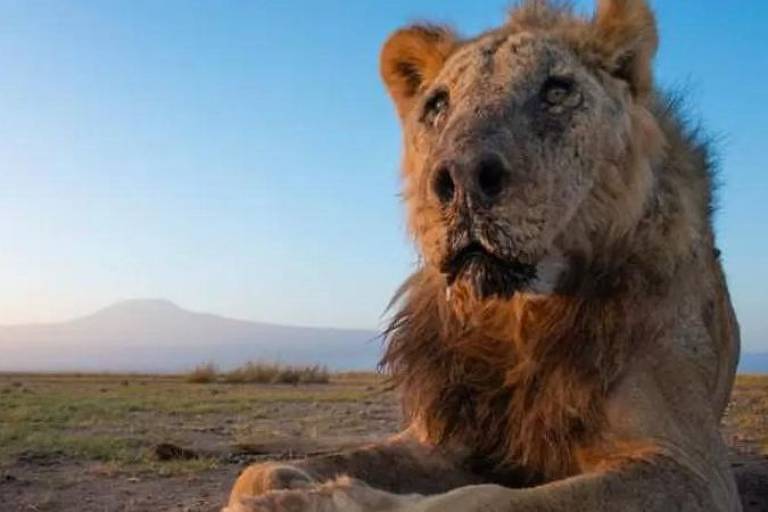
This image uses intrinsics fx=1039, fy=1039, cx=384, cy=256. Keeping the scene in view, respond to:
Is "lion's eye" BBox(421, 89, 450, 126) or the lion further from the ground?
"lion's eye" BBox(421, 89, 450, 126)

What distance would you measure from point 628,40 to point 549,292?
109 cm

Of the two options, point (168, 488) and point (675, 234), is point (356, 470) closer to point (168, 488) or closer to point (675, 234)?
point (675, 234)

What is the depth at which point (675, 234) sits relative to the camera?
12.7 ft

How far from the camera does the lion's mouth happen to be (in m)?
3.11

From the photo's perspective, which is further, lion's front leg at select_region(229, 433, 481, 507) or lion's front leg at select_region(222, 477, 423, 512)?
lion's front leg at select_region(229, 433, 481, 507)

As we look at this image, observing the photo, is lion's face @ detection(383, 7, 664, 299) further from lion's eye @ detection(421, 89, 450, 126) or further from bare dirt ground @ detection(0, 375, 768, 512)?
bare dirt ground @ detection(0, 375, 768, 512)

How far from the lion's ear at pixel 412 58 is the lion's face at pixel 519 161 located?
0.06ft

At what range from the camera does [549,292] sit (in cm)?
353

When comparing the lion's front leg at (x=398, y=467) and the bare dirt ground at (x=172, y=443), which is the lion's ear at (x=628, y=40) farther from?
the bare dirt ground at (x=172, y=443)

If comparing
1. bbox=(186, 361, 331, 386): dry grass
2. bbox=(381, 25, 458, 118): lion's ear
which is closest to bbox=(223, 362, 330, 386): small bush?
bbox=(186, 361, 331, 386): dry grass

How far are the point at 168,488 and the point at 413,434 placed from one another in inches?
110

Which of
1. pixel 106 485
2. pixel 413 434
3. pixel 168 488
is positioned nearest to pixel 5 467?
pixel 106 485

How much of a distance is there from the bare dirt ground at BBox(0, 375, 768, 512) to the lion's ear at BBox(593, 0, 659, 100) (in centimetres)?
190

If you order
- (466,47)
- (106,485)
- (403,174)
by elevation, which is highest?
(466,47)
